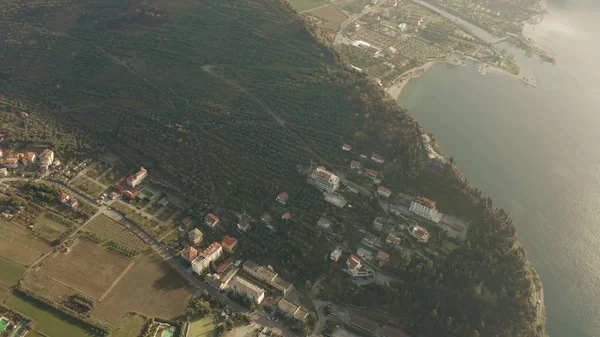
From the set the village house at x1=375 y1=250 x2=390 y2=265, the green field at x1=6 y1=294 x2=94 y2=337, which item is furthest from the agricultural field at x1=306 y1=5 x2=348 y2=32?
the green field at x1=6 y1=294 x2=94 y2=337

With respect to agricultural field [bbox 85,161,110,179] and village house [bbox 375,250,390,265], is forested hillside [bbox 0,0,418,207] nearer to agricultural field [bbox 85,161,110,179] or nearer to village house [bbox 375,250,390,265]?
agricultural field [bbox 85,161,110,179]

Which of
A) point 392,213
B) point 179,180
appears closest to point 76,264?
point 179,180

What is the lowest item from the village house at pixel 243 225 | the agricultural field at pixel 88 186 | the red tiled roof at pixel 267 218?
the agricultural field at pixel 88 186

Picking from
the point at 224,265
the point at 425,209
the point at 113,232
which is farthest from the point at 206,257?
the point at 425,209

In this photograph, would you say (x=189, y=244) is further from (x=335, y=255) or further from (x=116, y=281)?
(x=335, y=255)

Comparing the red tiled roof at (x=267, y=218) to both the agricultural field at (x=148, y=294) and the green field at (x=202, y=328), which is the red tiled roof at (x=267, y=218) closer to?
the agricultural field at (x=148, y=294)

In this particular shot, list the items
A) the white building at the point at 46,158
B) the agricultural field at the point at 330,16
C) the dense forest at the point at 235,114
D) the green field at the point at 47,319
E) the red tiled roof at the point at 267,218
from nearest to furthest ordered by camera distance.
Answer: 1. the green field at the point at 47,319
2. the dense forest at the point at 235,114
3. the red tiled roof at the point at 267,218
4. the white building at the point at 46,158
5. the agricultural field at the point at 330,16

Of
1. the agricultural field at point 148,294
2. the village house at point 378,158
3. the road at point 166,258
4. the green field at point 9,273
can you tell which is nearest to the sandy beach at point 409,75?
the village house at point 378,158
